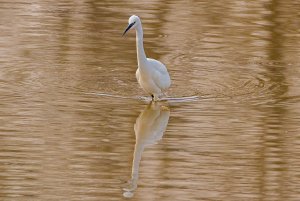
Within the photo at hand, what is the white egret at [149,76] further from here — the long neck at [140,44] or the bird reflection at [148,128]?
the bird reflection at [148,128]

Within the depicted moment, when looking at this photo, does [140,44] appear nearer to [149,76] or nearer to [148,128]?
[149,76]

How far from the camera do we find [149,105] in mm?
13008

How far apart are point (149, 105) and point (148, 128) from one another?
100 cm

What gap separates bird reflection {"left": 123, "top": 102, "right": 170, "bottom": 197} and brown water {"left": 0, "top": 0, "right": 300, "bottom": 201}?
17 mm

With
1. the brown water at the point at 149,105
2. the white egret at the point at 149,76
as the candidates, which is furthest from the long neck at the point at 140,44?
the brown water at the point at 149,105

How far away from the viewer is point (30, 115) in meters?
12.2

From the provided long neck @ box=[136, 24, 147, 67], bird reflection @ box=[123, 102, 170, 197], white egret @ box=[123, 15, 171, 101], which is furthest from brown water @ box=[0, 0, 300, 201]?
long neck @ box=[136, 24, 147, 67]

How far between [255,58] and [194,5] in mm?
3884

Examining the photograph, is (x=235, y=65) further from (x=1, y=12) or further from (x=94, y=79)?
(x=1, y=12)

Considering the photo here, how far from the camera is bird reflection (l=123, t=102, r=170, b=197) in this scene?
10.6 m

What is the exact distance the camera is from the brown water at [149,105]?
10000 mm

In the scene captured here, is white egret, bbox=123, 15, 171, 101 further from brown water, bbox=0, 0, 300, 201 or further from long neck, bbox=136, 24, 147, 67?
brown water, bbox=0, 0, 300, 201

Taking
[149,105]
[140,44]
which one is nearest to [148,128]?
[149,105]

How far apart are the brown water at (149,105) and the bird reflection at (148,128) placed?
17mm
